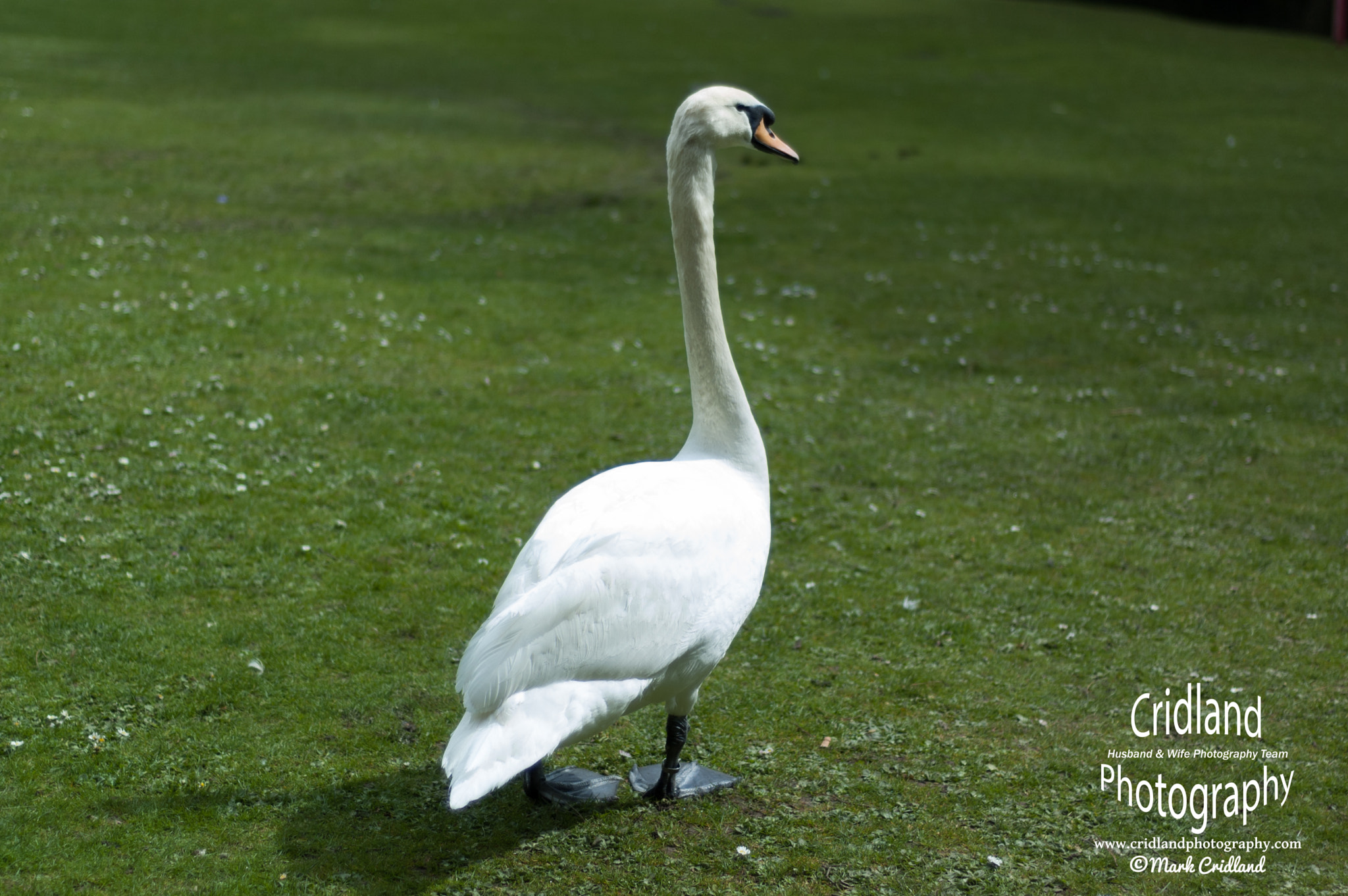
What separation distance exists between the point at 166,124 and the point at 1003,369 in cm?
1243

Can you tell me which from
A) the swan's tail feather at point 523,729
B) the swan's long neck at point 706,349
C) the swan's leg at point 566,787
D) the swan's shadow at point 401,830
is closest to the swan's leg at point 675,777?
the swan's leg at point 566,787

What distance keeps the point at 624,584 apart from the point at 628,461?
12.9ft

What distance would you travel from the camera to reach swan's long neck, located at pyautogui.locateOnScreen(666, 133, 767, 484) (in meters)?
4.73

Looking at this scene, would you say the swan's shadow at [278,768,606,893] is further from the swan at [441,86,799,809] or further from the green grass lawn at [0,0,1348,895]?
the swan at [441,86,799,809]

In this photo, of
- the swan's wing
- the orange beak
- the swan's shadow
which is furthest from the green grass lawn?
the orange beak

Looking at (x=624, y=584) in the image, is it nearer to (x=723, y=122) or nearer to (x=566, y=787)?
(x=566, y=787)

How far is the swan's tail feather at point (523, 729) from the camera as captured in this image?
3500 mm

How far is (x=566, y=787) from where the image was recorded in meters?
4.65

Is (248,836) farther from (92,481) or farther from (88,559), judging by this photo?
(92,481)

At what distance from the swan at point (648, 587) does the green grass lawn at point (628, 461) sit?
68 cm

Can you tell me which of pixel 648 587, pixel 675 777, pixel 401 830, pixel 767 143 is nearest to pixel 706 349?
pixel 767 143

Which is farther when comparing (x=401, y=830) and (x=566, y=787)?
(x=566, y=787)

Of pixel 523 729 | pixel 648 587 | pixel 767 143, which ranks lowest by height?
pixel 523 729

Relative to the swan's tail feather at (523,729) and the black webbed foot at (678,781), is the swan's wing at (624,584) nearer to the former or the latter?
the swan's tail feather at (523,729)
